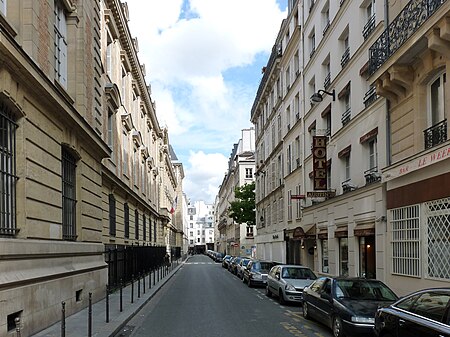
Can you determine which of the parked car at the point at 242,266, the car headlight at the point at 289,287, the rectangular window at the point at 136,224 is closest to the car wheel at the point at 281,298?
Result: the car headlight at the point at 289,287

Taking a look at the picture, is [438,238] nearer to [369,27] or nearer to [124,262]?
[369,27]

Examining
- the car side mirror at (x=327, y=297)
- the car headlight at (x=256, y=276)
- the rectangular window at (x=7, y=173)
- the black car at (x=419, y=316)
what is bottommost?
the car headlight at (x=256, y=276)

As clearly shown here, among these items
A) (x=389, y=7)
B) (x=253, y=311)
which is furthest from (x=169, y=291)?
(x=389, y=7)

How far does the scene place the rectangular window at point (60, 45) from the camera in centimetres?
1566

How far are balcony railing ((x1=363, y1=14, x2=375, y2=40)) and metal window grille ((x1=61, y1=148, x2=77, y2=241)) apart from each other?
37.4ft

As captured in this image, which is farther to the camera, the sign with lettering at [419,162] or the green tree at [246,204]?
the green tree at [246,204]

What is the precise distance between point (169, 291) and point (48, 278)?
543 inches

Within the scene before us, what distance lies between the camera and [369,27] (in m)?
19.3

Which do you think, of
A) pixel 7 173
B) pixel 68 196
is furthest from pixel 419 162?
pixel 68 196

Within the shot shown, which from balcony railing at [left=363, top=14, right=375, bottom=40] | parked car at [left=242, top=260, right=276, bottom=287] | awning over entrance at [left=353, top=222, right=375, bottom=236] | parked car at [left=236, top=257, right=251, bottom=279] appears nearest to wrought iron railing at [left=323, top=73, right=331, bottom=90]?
balcony railing at [left=363, top=14, right=375, bottom=40]

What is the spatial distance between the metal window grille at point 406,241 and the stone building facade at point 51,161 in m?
9.55

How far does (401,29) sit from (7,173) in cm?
1109

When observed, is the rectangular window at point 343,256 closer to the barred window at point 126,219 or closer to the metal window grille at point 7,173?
the barred window at point 126,219

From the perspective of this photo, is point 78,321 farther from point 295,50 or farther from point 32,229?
point 295,50
